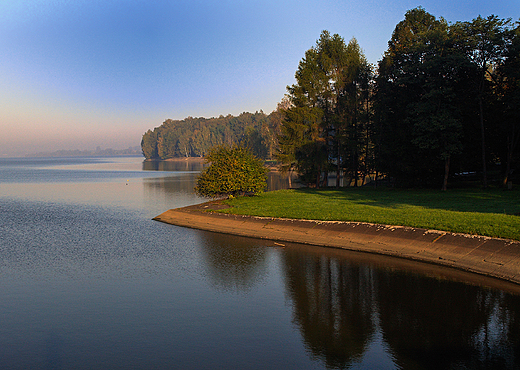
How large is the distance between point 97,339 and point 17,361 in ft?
7.39

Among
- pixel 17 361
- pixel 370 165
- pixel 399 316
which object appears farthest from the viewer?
pixel 370 165

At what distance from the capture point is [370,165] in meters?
54.2

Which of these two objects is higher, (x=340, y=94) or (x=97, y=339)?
(x=340, y=94)

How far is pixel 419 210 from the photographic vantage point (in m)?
30.3

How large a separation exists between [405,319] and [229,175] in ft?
99.9

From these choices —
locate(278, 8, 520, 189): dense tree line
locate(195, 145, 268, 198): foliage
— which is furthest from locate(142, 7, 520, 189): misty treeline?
locate(195, 145, 268, 198): foliage

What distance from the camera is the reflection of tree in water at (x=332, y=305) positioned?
1230 cm

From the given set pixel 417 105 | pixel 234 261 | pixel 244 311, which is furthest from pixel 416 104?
pixel 244 311

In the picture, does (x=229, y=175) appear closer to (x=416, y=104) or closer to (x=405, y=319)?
(x=416, y=104)

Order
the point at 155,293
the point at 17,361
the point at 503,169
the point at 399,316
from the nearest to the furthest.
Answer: the point at 17,361 < the point at 399,316 < the point at 155,293 < the point at 503,169

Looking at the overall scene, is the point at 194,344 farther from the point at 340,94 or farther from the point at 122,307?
the point at 340,94

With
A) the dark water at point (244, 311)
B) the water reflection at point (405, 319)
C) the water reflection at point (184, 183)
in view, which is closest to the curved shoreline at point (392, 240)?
the dark water at point (244, 311)

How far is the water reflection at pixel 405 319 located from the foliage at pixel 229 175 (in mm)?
23421

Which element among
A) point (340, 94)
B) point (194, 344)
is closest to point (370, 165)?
point (340, 94)
